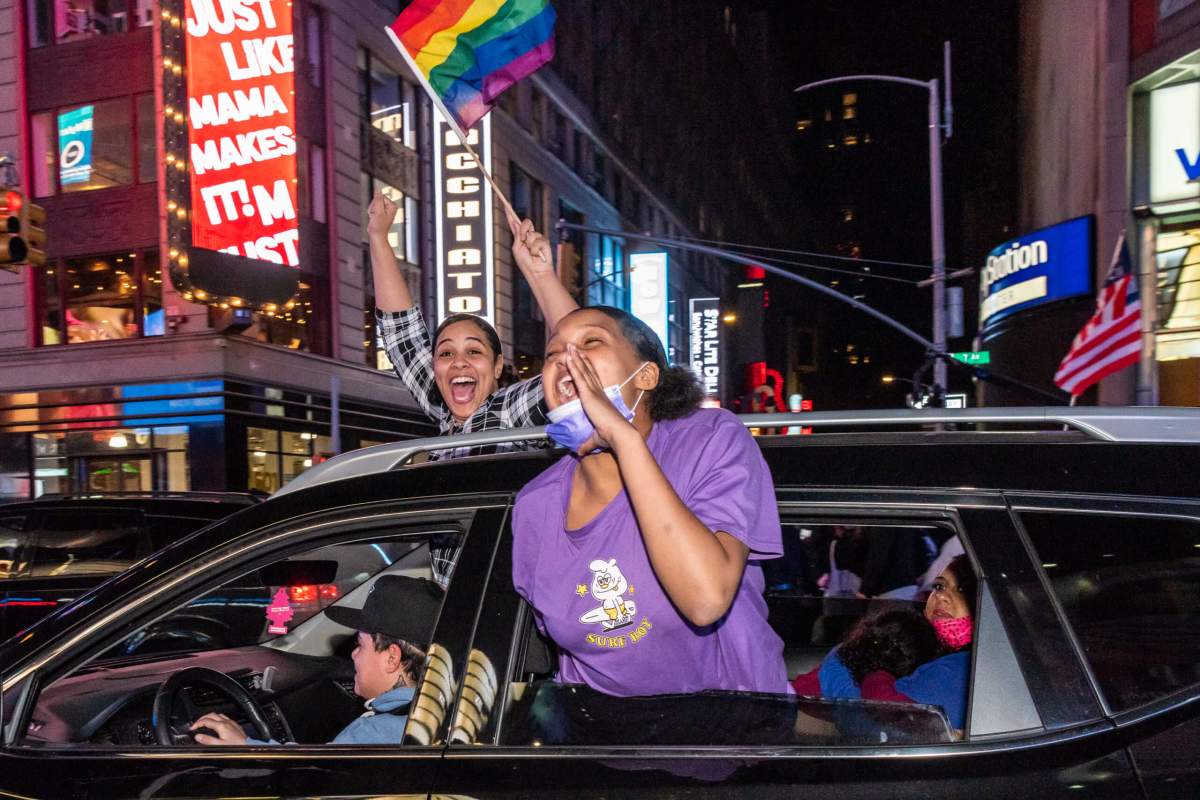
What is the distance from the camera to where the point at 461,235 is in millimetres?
23672

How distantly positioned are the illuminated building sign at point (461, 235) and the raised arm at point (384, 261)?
63.5 feet

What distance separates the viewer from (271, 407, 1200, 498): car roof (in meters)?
2.01

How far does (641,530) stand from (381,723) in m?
0.94

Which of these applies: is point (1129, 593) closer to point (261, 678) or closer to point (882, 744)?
point (882, 744)

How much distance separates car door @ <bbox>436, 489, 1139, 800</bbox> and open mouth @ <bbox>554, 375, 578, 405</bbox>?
0.43 meters

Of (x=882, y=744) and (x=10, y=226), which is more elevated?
(x=10, y=226)

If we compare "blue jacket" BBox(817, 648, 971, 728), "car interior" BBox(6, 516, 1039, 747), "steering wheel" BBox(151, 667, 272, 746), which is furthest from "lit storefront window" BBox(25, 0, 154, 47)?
"blue jacket" BBox(817, 648, 971, 728)

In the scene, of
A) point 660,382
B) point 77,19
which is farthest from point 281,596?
point 77,19

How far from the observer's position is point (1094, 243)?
46.4 ft

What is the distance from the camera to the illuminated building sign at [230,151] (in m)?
17.1

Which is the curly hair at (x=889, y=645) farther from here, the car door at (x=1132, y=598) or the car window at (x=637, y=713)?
the car door at (x=1132, y=598)

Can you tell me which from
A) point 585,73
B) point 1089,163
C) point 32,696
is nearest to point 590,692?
point 32,696

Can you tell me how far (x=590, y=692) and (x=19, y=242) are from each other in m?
11.9

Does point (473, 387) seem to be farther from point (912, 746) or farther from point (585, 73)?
point (585, 73)
